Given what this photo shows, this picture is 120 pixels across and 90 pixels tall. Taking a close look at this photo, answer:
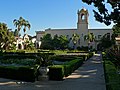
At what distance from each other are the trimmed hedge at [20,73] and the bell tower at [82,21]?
80.4 meters

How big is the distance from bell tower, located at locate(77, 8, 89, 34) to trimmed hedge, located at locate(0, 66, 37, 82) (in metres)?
80.4

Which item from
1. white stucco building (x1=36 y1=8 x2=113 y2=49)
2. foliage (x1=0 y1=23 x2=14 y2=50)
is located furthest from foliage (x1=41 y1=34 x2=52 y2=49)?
foliage (x1=0 y1=23 x2=14 y2=50)

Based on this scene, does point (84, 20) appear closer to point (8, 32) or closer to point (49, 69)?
point (8, 32)

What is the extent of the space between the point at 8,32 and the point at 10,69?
46828 millimetres

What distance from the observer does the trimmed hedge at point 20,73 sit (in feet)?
49.9

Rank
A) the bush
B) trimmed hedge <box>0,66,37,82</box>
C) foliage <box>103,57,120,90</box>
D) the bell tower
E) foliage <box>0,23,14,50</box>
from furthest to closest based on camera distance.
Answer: the bell tower, foliage <box>0,23,14,50</box>, the bush, trimmed hedge <box>0,66,37,82</box>, foliage <box>103,57,120,90</box>

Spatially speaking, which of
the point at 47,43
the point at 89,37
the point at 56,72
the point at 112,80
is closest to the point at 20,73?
the point at 56,72

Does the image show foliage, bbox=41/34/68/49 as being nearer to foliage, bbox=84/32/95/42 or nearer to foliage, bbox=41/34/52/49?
foliage, bbox=41/34/52/49

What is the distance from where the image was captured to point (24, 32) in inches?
3455

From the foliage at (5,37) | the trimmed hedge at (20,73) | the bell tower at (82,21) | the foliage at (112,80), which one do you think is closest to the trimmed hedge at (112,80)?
the foliage at (112,80)

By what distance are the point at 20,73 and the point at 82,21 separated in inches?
3506

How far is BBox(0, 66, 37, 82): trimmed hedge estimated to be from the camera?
15.2m

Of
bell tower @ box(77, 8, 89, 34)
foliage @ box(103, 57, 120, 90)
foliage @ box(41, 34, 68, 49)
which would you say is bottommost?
foliage @ box(103, 57, 120, 90)

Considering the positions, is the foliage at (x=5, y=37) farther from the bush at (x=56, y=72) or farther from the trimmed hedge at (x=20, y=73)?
the bush at (x=56, y=72)
